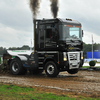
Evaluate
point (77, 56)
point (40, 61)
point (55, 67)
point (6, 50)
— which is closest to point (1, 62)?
point (6, 50)

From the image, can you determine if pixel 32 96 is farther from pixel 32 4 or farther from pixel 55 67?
pixel 32 4

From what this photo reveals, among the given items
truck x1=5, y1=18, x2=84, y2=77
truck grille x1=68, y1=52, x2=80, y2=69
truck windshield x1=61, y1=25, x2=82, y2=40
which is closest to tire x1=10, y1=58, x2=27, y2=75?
truck x1=5, y1=18, x2=84, y2=77

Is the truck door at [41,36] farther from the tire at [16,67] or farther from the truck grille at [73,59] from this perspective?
the tire at [16,67]

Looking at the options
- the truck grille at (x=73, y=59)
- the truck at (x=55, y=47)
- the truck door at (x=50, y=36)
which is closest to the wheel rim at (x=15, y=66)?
the truck at (x=55, y=47)

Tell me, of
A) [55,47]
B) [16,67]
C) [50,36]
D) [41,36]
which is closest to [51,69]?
[55,47]

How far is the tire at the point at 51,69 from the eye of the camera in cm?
1227

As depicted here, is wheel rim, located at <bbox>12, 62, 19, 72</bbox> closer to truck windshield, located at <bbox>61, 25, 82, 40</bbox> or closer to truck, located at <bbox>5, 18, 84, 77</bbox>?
truck, located at <bbox>5, 18, 84, 77</bbox>

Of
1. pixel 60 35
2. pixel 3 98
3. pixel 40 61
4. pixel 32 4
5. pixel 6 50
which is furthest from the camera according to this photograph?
pixel 32 4

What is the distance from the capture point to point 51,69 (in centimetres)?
1259

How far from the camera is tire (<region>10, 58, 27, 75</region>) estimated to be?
13.9 m

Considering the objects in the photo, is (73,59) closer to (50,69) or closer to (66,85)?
(50,69)

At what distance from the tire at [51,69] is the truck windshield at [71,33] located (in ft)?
5.82

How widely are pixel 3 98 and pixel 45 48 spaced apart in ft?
22.1

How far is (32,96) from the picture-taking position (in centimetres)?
659
